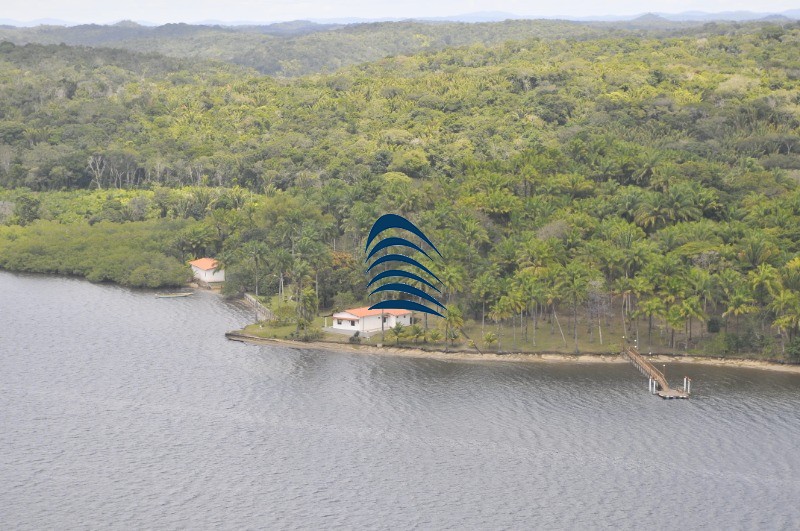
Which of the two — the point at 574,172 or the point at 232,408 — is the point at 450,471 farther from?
the point at 574,172

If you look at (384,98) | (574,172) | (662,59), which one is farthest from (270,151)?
(662,59)

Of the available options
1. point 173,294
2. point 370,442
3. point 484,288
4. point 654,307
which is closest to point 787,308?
point 654,307

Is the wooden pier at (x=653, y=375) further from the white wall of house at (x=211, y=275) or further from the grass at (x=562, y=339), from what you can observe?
the white wall of house at (x=211, y=275)

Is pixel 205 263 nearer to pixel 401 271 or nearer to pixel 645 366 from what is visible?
pixel 401 271

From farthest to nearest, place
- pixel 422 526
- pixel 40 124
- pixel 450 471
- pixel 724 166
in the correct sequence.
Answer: pixel 40 124
pixel 724 166
pixel 450 471
pixel 422 526

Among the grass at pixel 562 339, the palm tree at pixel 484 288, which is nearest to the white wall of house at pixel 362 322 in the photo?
the grass at pixel 562 339

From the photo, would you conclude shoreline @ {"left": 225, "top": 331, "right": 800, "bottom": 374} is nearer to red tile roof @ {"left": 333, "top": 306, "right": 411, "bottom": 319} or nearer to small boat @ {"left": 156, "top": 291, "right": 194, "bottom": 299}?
red tile roof @ {"left": 333, "top": 306, "right": 411, "bottom": 319}
